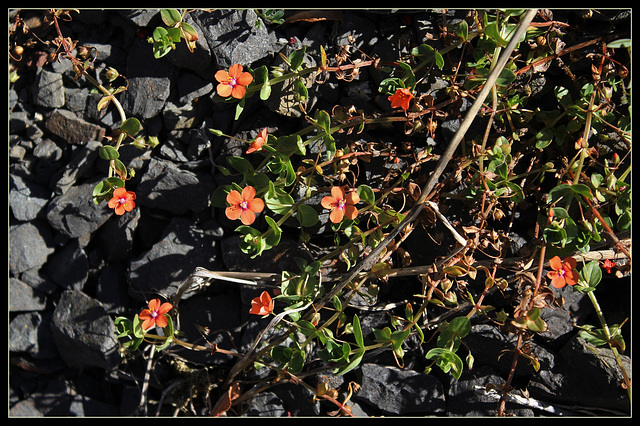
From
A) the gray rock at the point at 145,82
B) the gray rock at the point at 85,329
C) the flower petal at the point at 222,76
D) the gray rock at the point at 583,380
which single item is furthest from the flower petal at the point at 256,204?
the gray rock at the point at 583,380

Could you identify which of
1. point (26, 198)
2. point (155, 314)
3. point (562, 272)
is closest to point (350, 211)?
point (562, 272)

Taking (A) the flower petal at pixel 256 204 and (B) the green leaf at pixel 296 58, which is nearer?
(A) the flower petal at pixel 256 204

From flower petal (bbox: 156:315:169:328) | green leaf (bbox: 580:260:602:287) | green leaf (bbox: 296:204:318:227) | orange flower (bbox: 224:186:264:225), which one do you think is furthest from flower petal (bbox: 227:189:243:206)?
green leaf (bbox: 580:260:602:287)

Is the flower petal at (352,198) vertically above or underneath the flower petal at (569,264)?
above

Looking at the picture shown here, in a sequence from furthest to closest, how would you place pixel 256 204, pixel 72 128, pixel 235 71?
pixel 72 128
pixel 235 71
pixel 256 204

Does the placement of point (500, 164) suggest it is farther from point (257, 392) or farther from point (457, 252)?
point (257, 392)

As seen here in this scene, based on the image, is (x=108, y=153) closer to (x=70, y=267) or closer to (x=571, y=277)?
(x=70, y=267)

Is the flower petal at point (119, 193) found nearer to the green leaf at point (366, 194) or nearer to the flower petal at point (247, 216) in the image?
the flower petal at point (247, 216)
